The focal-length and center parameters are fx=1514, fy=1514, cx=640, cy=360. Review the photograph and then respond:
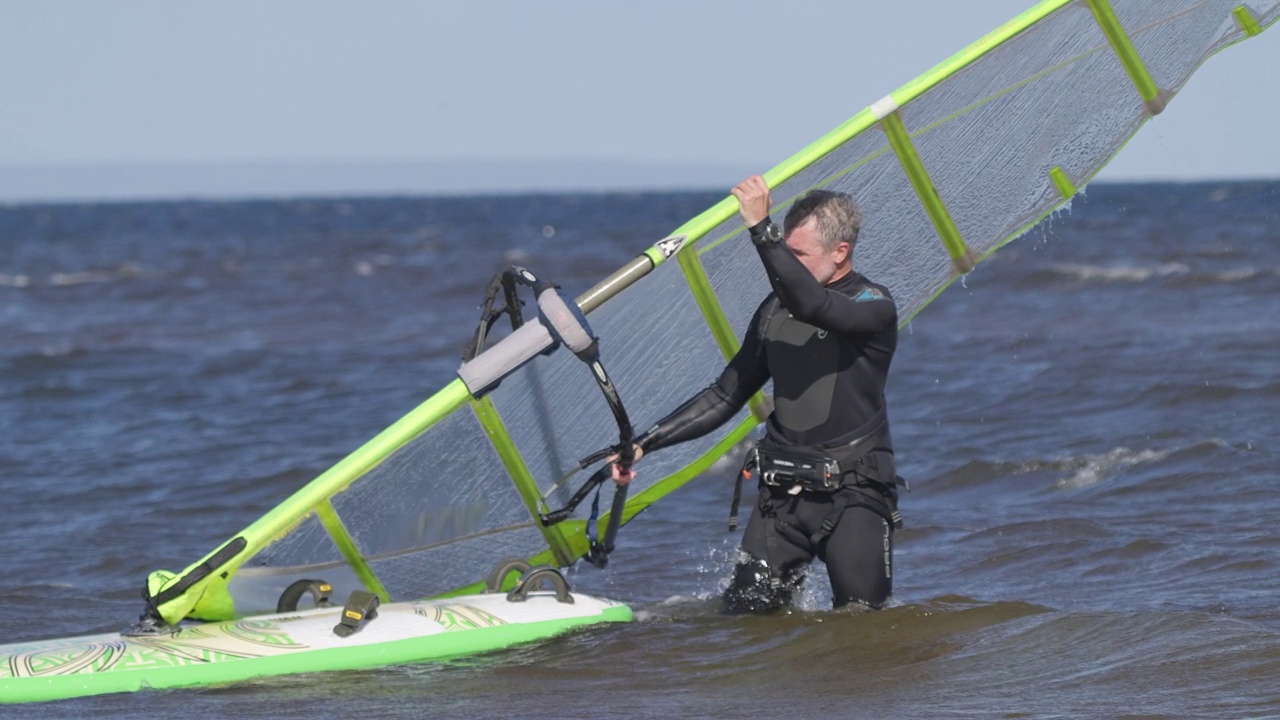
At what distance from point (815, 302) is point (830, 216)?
1.17 feet

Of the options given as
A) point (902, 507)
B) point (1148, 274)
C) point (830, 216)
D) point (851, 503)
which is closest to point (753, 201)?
point (830, 216)

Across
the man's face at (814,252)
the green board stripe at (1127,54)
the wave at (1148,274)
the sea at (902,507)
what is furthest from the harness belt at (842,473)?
the wave at (1148,274)

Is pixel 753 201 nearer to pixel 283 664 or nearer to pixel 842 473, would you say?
pixel 842 473

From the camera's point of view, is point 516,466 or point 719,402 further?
point 516,466

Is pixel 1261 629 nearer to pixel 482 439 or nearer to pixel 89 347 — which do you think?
pixel 482 439

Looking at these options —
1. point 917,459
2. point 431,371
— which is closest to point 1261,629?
point 917,459

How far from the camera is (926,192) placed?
6.05 meters

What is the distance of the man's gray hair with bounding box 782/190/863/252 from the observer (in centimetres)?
477

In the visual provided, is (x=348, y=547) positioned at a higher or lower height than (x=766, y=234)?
lower

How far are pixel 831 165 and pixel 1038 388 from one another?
6266 millimetres

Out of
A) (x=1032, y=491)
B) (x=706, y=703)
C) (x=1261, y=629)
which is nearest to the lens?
(x=706, y=703)

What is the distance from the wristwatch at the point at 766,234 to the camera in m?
4.46

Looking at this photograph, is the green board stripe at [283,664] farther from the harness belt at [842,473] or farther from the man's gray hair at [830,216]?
the man's gray hair at [830,216]

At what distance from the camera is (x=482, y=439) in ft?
18.8
